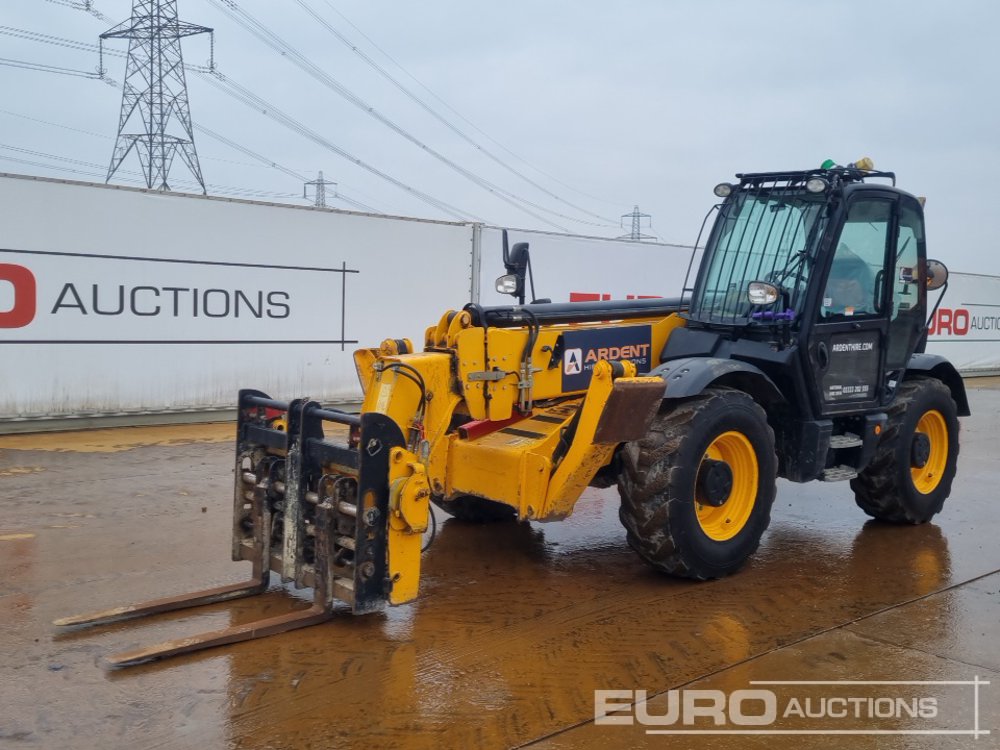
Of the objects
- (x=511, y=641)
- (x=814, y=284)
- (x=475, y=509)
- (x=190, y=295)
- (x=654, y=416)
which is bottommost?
(x=511, y=641)

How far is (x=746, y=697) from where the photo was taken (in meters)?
4.18

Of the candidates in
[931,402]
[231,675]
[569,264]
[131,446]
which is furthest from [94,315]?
[931,402]

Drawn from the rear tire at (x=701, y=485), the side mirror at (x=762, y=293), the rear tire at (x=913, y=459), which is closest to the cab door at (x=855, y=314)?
the rear tire at (x=913, y=459)

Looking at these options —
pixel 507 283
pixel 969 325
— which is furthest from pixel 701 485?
pixel 969 325

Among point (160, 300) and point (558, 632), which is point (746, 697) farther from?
point (160, 300)

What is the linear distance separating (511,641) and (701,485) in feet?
5.21

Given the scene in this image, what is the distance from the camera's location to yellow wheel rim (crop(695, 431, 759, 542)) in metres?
5.83

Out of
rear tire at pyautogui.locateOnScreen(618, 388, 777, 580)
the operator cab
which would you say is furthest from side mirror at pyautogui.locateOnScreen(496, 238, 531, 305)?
rear tire at pyautogui.locateOnScreen(618, 388, 777, 580)

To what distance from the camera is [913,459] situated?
7.10 m

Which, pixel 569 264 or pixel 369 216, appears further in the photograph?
pixel 569 264

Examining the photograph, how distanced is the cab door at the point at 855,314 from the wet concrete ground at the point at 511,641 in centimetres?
107

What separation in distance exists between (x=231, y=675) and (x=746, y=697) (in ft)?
7.16

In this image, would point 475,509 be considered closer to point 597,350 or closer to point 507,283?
point 597,350

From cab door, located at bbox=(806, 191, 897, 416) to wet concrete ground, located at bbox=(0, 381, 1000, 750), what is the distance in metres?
1.07
